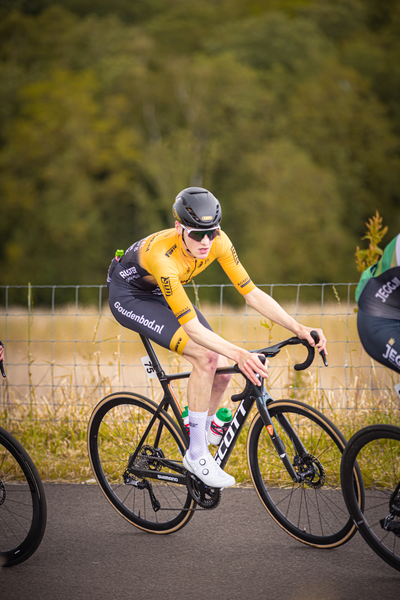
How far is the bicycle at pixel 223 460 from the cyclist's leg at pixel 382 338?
31 cm

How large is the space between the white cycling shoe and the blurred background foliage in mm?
25355

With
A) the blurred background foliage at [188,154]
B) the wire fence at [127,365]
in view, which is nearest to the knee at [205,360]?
the wire fence at [127,365]

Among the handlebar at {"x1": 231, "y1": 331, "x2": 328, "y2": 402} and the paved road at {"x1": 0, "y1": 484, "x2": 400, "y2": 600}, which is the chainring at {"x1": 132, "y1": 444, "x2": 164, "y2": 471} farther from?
the handlebar at {"x1": 231, "y1": 331, "x2": 328, "y2": 402}

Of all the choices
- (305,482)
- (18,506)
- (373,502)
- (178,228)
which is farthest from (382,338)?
(18,506)

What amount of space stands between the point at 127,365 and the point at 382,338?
9.78 ft

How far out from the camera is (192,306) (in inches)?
138

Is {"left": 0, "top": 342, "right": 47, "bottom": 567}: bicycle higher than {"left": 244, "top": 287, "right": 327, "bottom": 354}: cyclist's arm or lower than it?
lower

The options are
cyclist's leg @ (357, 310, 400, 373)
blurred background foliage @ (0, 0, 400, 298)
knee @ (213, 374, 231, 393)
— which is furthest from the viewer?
blurred background foliage @ (0, 0, 400, 298)

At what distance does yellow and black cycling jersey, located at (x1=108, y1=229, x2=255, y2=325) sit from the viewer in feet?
11.3

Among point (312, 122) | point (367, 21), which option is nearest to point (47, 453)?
point (312, 122)

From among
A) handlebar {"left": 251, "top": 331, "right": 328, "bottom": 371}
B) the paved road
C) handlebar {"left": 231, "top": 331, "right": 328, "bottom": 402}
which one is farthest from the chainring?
handlebar {"left": 251, "top": 331, "right": 328, "bottom": 371}

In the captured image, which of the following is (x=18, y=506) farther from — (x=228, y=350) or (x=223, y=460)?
(x=228, y=350)

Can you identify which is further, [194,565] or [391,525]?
[194,565]

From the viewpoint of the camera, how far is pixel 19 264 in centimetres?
3031
